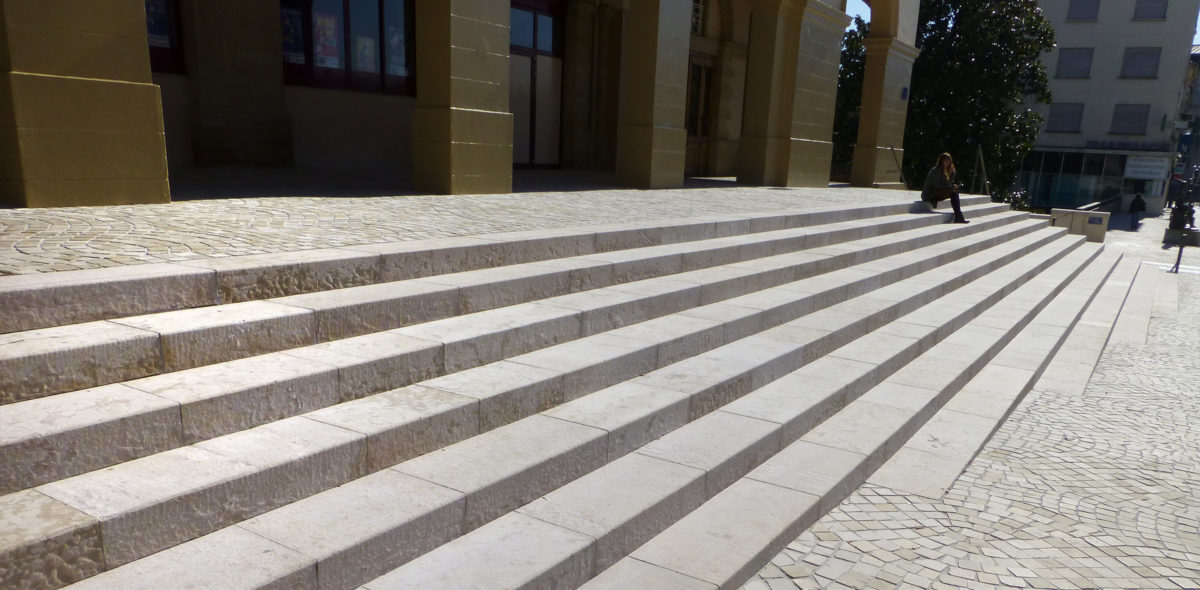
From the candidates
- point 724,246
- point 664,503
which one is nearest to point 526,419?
point 664,503

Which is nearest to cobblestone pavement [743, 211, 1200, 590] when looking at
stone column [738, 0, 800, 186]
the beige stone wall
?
the beige stone wall

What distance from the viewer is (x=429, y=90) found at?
28.1ft

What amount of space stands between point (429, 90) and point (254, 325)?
5.70 metres

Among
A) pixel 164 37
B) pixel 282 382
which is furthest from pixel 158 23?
pixel 282 382

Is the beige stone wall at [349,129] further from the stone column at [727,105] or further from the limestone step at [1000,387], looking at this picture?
the stone column at [727,105]

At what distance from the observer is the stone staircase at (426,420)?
2.52m

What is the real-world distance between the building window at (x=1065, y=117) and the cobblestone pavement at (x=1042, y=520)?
41.8 metres

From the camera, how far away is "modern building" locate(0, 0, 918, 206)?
541 centimetres

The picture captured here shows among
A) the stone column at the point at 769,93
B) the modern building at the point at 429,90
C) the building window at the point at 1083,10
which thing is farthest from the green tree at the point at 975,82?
the building window at the point at 1083,10

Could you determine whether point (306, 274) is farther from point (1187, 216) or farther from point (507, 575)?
point (1187, 216)

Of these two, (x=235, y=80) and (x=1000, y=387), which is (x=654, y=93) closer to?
(x=235, y=80)

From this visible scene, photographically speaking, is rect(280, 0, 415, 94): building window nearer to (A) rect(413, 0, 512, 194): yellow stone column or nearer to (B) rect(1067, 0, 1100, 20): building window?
(A) rect(413, 0, 512, 194): yellow stone column

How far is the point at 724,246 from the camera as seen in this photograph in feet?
23.2

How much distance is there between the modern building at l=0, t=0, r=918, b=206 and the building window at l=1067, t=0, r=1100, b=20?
28.9 m
